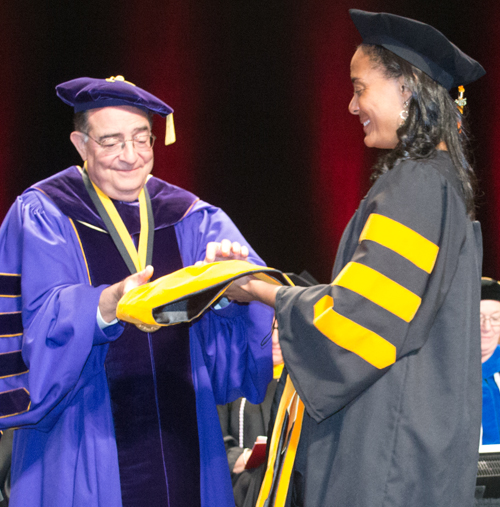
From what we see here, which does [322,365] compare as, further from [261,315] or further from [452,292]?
[261,315]

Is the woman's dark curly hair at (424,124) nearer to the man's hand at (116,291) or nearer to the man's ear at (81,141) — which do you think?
the man's hand at (116,291)

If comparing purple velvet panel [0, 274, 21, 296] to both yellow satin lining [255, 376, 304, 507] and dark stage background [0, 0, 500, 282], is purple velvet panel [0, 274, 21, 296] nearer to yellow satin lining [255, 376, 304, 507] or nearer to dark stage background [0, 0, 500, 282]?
yellow satin lining [255, 376, 304, 507]

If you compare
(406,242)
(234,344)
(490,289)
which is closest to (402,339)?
(406,242)

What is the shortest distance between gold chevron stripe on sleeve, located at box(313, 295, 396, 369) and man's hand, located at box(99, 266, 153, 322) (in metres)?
→ 0.60

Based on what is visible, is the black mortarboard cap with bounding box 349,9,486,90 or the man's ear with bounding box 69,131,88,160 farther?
the man's ear with bounding box 69,131,88,160

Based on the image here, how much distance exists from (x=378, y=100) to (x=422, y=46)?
193 millimetres

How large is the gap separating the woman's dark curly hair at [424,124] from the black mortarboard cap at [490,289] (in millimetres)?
2047

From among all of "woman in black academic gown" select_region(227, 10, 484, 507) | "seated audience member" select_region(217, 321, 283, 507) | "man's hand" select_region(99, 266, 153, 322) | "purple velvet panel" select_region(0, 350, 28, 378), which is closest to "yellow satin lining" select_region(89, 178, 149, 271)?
"man's hand" select_region(99, 266, 153, 322)

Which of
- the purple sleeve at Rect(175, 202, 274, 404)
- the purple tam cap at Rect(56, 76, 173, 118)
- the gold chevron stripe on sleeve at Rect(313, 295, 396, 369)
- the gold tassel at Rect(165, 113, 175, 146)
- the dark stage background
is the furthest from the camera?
the dark stage background

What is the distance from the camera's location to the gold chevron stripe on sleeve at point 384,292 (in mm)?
1442

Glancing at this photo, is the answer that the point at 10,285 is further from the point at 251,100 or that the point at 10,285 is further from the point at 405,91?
the point at 251,100

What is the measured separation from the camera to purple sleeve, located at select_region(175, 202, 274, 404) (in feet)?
6.86

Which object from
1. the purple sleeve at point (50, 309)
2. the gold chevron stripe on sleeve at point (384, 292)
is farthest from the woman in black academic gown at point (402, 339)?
the purple sleeve at point (50, 309)

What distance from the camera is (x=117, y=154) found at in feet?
6.71
